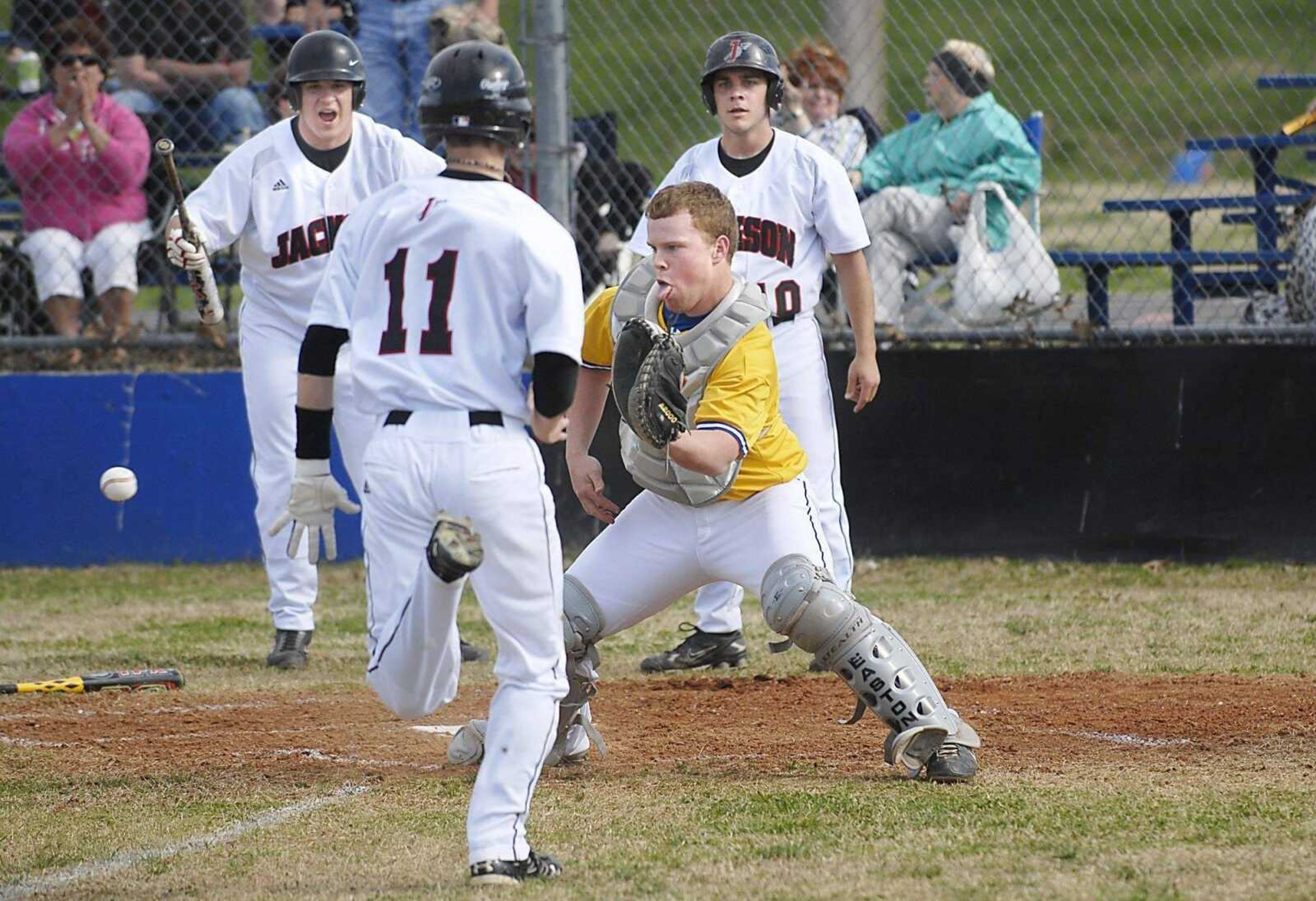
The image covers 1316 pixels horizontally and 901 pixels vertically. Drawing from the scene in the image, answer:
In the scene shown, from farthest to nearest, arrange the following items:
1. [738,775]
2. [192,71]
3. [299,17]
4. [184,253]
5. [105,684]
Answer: [299,17]
[192,71]
[184,253]
[105,684]
[738,775]

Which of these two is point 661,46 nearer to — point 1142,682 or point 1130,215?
point 1130,215

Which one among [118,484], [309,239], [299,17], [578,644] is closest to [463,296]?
[578,644]

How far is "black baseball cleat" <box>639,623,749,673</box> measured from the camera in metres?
6.84

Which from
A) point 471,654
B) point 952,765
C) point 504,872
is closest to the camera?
point 504,872

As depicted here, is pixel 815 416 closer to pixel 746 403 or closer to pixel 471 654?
pixel 471 654

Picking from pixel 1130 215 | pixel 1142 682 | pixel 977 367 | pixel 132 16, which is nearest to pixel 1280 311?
pixel 1130 215

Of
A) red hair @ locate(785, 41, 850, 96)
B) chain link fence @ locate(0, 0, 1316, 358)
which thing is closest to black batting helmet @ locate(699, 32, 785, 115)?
chain link fence @ locate(0, 0, 1316, 358)

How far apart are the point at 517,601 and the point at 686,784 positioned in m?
1.24

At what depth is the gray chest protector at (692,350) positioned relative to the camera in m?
4.70

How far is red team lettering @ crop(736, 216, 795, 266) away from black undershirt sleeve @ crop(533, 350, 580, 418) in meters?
2.75

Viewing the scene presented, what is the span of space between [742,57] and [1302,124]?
393 centimetres

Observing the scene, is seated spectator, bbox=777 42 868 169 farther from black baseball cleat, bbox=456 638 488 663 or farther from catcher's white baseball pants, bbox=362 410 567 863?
→ catcher's white baseball pants, bbox=362 410 567 863

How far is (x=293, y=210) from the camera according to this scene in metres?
6.76

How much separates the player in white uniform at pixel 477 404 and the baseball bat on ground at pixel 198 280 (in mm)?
2725
